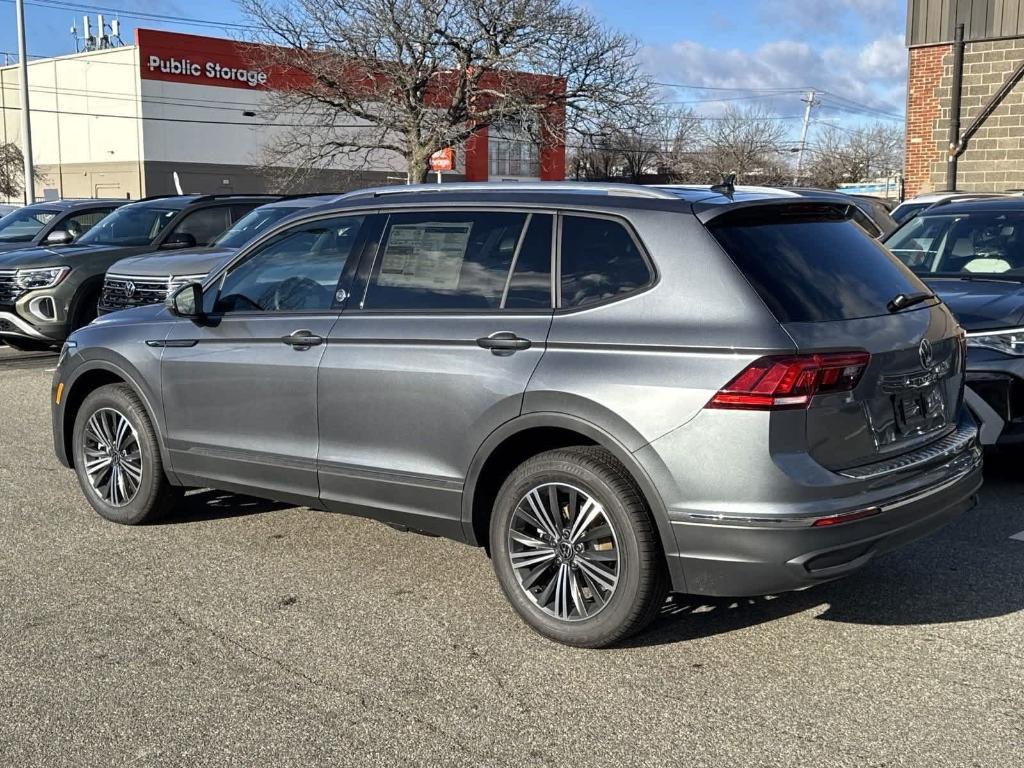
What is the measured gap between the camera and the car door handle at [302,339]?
5301 mm

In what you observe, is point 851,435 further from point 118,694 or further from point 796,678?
point 118,694

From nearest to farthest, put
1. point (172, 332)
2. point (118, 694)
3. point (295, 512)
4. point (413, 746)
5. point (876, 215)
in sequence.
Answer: point (413, 746) → point (118, 694) → point (172, 332) → point (295, 512) → point (876, 215)

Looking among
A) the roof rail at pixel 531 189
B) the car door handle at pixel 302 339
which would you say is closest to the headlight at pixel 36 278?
the roof rail at pixel 531 189

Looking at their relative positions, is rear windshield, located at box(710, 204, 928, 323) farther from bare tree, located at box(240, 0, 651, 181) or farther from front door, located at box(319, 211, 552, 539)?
bare tree, located at box(240, 0, 651, 181)

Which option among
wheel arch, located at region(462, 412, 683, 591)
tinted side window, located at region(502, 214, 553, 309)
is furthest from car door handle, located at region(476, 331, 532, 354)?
wheel arch, located at region(462, 412, 683, 591)

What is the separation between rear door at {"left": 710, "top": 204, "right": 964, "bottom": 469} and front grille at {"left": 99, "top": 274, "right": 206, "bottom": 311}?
7.37 metres

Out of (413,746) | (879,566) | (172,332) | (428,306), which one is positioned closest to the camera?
(413,746)

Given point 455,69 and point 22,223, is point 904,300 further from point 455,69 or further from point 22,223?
point 455,69

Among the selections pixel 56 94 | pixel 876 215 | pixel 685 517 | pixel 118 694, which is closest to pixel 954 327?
pixel 685 517

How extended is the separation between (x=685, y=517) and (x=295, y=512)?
3.16m

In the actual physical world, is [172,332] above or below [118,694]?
above

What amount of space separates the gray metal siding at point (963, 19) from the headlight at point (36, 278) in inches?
749

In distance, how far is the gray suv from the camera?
4.05 metres

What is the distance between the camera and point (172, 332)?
6.01 meters
